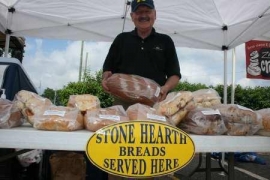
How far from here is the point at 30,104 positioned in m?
1.30

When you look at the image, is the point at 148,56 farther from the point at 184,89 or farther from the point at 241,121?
the point at 184,89

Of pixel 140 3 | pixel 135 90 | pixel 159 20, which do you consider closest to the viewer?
pixel 135 90

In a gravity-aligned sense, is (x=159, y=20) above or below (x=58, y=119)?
above

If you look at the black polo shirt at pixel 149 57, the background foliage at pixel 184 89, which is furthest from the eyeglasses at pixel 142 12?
the background foliage at pixel 184 89

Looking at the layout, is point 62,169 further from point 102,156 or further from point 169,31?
point 169,31

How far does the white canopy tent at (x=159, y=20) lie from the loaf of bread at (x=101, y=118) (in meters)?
2.96

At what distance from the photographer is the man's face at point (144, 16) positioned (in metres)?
2.10

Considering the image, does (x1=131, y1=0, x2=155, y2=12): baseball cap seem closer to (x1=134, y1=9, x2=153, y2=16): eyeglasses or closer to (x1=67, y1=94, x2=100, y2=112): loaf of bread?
(x1=134, y1=9, x2=153, y2=16): eyeglasses

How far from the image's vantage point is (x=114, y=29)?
4680mm

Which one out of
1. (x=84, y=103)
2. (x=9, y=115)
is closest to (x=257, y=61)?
(x=84, y=103)

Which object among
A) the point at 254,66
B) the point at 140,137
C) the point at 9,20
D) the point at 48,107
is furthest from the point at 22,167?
the point at 254,66

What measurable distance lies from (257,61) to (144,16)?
396 centimetres

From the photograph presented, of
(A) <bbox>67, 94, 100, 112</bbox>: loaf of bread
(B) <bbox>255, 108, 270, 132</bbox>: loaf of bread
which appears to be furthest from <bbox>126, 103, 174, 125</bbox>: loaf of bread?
(B) <bbox>255, 108, 270, 132</bbox>: loaf of bread

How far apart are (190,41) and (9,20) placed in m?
2.81
